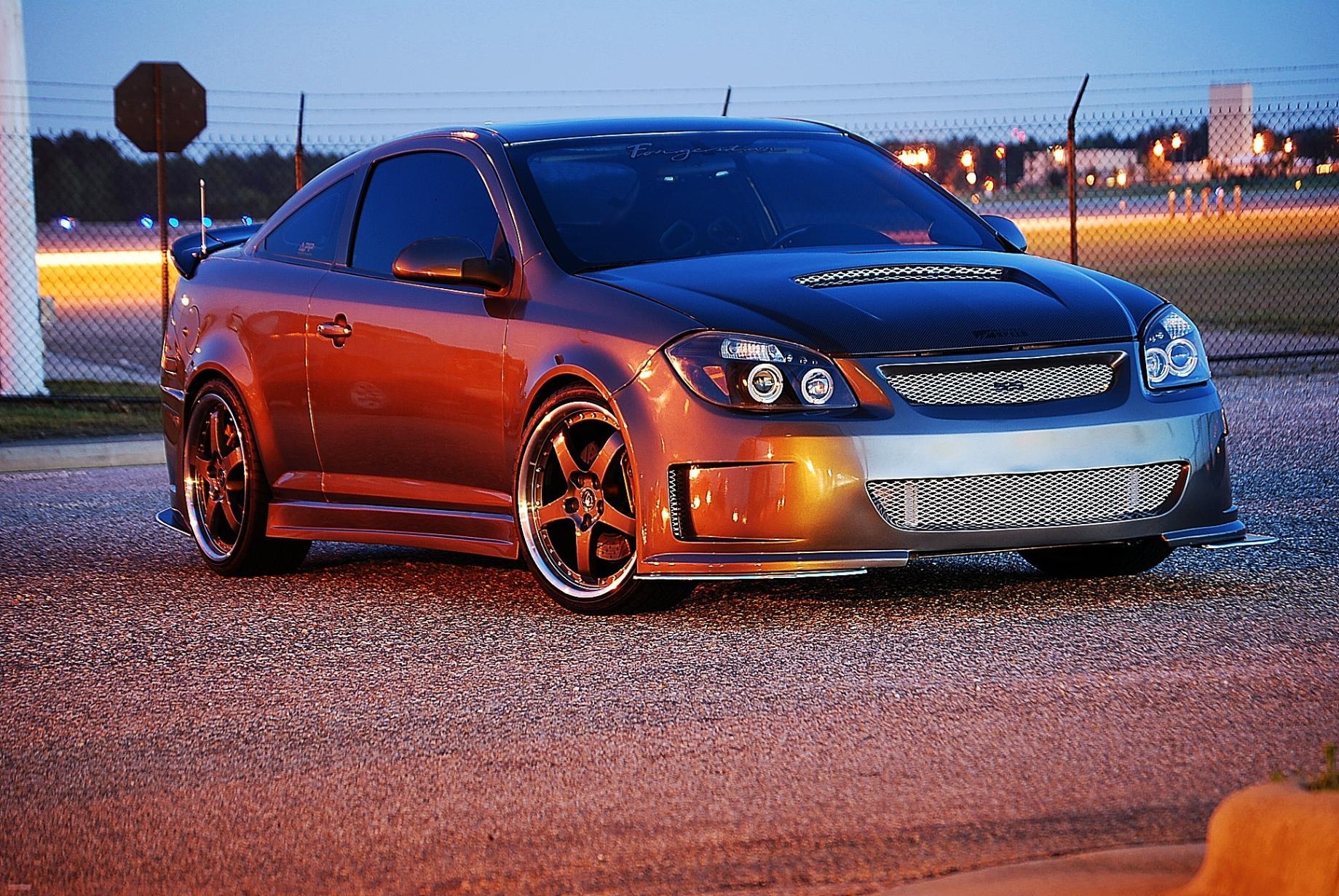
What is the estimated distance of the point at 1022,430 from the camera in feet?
20.0

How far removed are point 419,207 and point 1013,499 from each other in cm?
272

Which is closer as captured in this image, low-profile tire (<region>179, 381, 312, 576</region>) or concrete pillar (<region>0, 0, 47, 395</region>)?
low-profile tire (<region>179, 381, 312, 576</region>)

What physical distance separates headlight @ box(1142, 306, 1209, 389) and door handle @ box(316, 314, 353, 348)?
286 centimetres

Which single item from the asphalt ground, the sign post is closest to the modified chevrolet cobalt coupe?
the asphalt ground

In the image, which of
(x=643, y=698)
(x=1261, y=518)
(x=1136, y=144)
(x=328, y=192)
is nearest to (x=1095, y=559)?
(x=1261, y=518)

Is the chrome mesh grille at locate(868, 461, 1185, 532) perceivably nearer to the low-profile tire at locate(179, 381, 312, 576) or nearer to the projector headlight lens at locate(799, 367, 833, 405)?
the projector headlight lens at locate(799, 367, 833, 405)

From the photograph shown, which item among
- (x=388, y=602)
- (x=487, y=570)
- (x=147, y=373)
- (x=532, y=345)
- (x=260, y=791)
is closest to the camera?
(x=260, y=791)

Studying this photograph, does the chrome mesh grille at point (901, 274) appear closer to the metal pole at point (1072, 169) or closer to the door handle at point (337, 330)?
the door handle at point (337, 330)

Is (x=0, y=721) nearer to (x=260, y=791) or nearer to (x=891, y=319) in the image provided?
(x=260, y=791)

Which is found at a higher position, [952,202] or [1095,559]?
[952,202]

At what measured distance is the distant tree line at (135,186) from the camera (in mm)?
37281

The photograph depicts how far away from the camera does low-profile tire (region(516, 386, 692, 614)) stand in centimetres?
649

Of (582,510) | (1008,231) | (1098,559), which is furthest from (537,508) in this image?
(1008,231)

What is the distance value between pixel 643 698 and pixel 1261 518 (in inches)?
153
